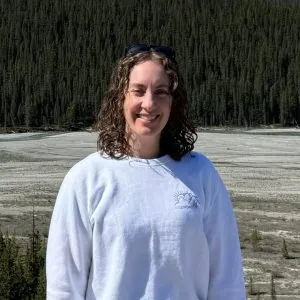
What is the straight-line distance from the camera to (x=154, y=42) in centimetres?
10106

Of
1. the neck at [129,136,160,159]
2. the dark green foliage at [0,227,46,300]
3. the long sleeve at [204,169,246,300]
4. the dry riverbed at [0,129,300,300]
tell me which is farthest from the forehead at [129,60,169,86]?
the dry riverbed at [0,129,300,300]

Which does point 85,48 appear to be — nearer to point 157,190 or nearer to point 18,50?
point 18,50

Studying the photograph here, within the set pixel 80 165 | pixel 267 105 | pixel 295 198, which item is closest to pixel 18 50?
pixel 267 105

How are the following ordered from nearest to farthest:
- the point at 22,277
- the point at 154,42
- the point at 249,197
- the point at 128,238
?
1. the point at 128,238
2. the point at 22,277
3. the point at 249,197
4. the point at 154,42

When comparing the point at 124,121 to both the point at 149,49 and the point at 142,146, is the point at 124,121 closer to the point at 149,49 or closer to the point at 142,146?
the point at 142,146

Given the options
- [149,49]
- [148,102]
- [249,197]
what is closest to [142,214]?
[148,102]

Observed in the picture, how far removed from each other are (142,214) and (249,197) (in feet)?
43.7

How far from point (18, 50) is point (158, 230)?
325ft

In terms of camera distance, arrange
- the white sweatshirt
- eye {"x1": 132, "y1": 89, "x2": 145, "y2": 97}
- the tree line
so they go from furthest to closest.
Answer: the tree line
eye {"x1": 132, "y1": 89, "x2": 145, "y2": 97}
the white sweatshirt

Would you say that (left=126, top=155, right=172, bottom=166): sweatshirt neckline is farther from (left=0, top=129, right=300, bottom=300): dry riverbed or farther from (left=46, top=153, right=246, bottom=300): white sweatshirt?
(left=0, top=129, right=300, bottom=300): dry riverbed

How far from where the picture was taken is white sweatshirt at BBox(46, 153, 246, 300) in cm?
194

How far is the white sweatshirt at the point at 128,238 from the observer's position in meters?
1.94

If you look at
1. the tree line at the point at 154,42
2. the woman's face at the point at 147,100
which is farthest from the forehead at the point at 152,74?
the tree line at the point at 154,42

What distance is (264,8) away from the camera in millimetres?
110625
